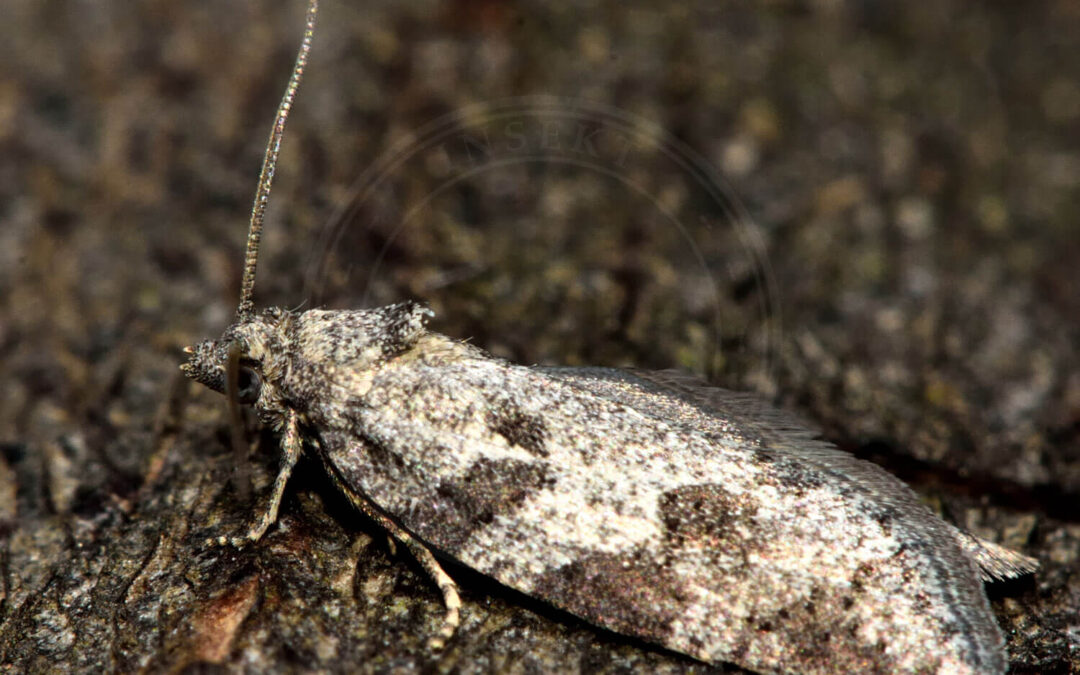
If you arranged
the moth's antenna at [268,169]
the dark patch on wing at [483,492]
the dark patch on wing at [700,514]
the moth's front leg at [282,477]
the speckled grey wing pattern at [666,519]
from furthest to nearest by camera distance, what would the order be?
the moth's antenna at [268,169] < the moth's front leg at [282,477] < the dark patch on wing at [483,492] < the dark patch on wing at [700,514] < the speckled grey wing pattern at [666,519]

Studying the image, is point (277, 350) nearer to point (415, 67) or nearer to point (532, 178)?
point (532, 178)

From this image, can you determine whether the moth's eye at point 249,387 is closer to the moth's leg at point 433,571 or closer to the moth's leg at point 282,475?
the moth's leg at point 282,475

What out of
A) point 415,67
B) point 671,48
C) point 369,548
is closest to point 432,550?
point 369,548

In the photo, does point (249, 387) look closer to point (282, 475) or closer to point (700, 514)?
point (282, 475)

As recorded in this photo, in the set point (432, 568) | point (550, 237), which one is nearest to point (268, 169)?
point (432, 568)

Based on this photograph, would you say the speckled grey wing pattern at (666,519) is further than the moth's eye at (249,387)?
No

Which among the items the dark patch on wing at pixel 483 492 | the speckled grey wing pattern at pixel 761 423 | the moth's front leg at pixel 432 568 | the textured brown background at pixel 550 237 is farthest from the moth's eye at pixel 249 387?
the speckled grey wing pattern at pixel 761 423
